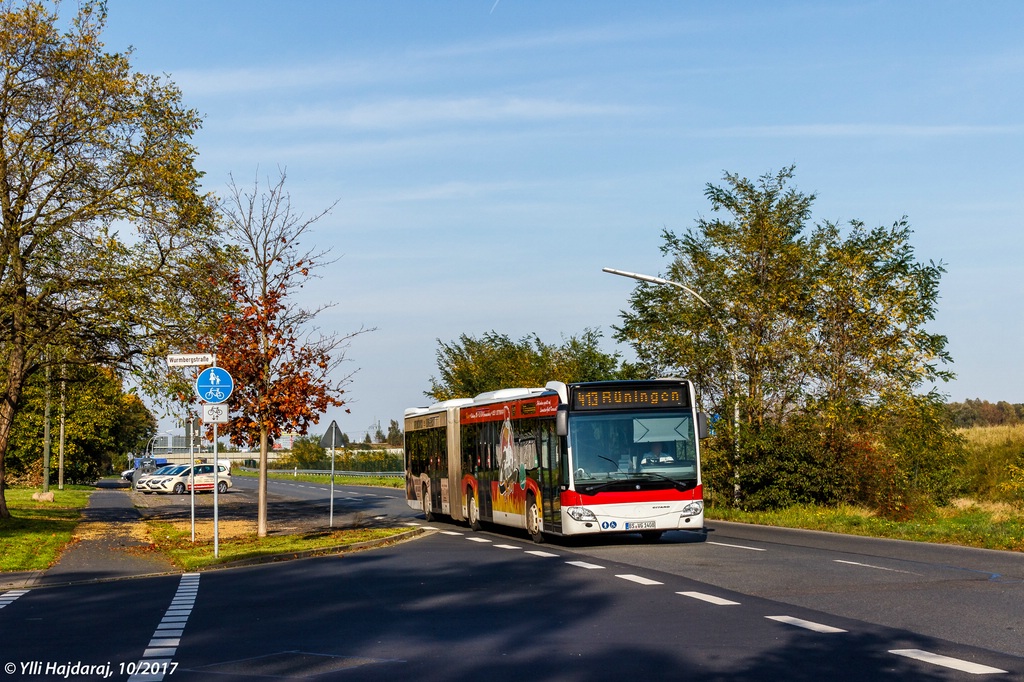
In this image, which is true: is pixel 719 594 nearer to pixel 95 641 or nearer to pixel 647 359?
pixel 95 641

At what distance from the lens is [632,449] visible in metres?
21.3

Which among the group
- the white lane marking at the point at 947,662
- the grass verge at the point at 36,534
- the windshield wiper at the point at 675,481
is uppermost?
the windshield wiper at the point at 675,481

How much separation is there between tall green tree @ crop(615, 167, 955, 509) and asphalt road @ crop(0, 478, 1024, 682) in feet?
40.5

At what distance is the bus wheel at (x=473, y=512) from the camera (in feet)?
90.9

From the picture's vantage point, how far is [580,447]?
21141 mm

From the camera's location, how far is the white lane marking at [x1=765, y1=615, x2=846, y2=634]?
34.7 feet

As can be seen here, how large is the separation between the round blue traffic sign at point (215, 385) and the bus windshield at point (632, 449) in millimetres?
6019

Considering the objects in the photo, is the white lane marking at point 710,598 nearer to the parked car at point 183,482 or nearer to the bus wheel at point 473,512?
the bus wheel at point 473,512

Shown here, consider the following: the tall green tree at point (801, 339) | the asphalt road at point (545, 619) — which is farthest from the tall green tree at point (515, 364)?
the asphalt road at point (545, 619)

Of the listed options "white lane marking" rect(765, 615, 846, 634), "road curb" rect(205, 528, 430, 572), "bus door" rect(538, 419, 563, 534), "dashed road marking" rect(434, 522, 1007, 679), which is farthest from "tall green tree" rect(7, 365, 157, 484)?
"white lane marking" rect(765, 615, 846, 634)

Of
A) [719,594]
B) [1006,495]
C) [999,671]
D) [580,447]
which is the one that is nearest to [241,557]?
[580,447]

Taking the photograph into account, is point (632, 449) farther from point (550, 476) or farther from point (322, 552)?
point (322, 552)

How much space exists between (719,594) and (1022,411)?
10601cm

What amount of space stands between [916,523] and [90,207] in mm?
20179
